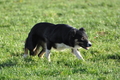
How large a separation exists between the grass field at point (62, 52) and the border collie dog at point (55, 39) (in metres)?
0.34

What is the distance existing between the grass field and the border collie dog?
34 centimetres

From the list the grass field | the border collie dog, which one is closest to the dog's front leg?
the border collie dog

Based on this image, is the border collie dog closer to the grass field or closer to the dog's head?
the dog's head

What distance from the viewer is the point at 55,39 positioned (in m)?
7.10

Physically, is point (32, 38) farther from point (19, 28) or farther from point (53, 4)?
point (53, 4)

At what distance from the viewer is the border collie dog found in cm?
691

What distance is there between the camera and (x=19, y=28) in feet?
36.4

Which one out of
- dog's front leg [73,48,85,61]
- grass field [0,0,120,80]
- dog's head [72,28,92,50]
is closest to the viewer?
grass field [0,0,120,80]

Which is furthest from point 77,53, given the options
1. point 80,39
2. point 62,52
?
point 62,52

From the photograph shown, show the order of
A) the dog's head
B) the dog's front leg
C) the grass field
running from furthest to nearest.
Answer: the dog's front leg < the dog's head < the grass field

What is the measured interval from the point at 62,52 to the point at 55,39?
3.79ft

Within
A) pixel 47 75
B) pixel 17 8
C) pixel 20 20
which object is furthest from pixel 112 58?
pixel 17 8

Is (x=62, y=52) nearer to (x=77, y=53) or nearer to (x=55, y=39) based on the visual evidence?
(x=77, y=53)

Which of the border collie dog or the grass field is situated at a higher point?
the border collie dog
